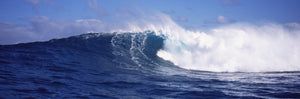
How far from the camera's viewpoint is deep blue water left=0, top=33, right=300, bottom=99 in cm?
629

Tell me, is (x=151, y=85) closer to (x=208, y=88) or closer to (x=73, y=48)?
(x=208, y=88)

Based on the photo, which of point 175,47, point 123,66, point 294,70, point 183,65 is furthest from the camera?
point 175,47

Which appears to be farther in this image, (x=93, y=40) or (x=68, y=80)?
(x=93, y=40)

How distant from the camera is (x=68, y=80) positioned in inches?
297

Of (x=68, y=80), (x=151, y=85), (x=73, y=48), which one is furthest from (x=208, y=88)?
(x=73, y=48)

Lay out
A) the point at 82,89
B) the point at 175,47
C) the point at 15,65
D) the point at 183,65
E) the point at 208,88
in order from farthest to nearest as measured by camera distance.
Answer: the point at 175,47 → the point at 183,65 → the point at 15,65 → the point at 208,88 → the point at 82,89

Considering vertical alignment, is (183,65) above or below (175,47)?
below

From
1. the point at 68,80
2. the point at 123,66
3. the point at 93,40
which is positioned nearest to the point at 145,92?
the point at 68,80

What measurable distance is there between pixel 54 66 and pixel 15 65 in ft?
5.48

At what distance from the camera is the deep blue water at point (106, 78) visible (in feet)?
20.6

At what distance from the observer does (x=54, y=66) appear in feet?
32.3

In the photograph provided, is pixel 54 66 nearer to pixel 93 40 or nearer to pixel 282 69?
pixel 93 40

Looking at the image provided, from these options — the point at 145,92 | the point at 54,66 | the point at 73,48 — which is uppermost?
the point at 73,48

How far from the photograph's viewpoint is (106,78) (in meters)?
8.52
